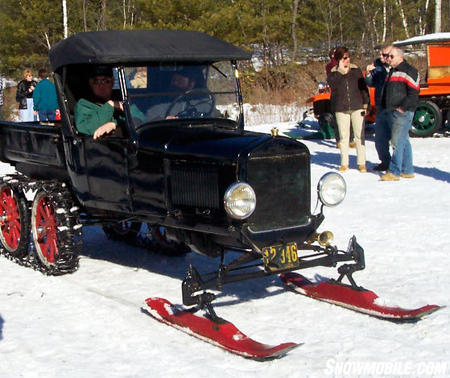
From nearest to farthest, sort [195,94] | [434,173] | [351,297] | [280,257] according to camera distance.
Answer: [280,257]
[351,297]
[195,94]
[434,173]

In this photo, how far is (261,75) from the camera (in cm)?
2981

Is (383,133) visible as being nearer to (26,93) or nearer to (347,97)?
(347,97)

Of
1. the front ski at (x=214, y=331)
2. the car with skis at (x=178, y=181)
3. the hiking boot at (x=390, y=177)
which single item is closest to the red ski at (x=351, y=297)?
the car with skis at (x=178, y=181)

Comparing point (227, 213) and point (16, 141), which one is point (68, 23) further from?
point (227, 213)

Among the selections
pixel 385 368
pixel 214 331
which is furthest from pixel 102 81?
pixel 385 368

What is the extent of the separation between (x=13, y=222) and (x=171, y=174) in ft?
9.57

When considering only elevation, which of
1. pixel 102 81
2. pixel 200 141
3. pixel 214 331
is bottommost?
pixel 214 331

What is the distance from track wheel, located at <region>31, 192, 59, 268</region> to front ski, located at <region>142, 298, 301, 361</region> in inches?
66.2

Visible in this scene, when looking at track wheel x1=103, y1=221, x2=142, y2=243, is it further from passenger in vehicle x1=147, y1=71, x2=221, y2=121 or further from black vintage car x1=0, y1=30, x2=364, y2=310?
passenger in vehicle x1=147, y1=71, x2=221, y2=121

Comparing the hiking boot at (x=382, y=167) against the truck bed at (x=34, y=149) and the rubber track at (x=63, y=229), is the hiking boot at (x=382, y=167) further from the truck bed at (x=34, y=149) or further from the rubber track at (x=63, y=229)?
the rubber track at (x=63, y=229)

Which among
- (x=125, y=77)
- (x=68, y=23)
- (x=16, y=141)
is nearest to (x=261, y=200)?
(x=125, y=77)

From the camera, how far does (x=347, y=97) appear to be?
1281 cm

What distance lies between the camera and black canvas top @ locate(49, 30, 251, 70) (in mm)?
6730

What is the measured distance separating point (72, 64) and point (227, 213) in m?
2.77
